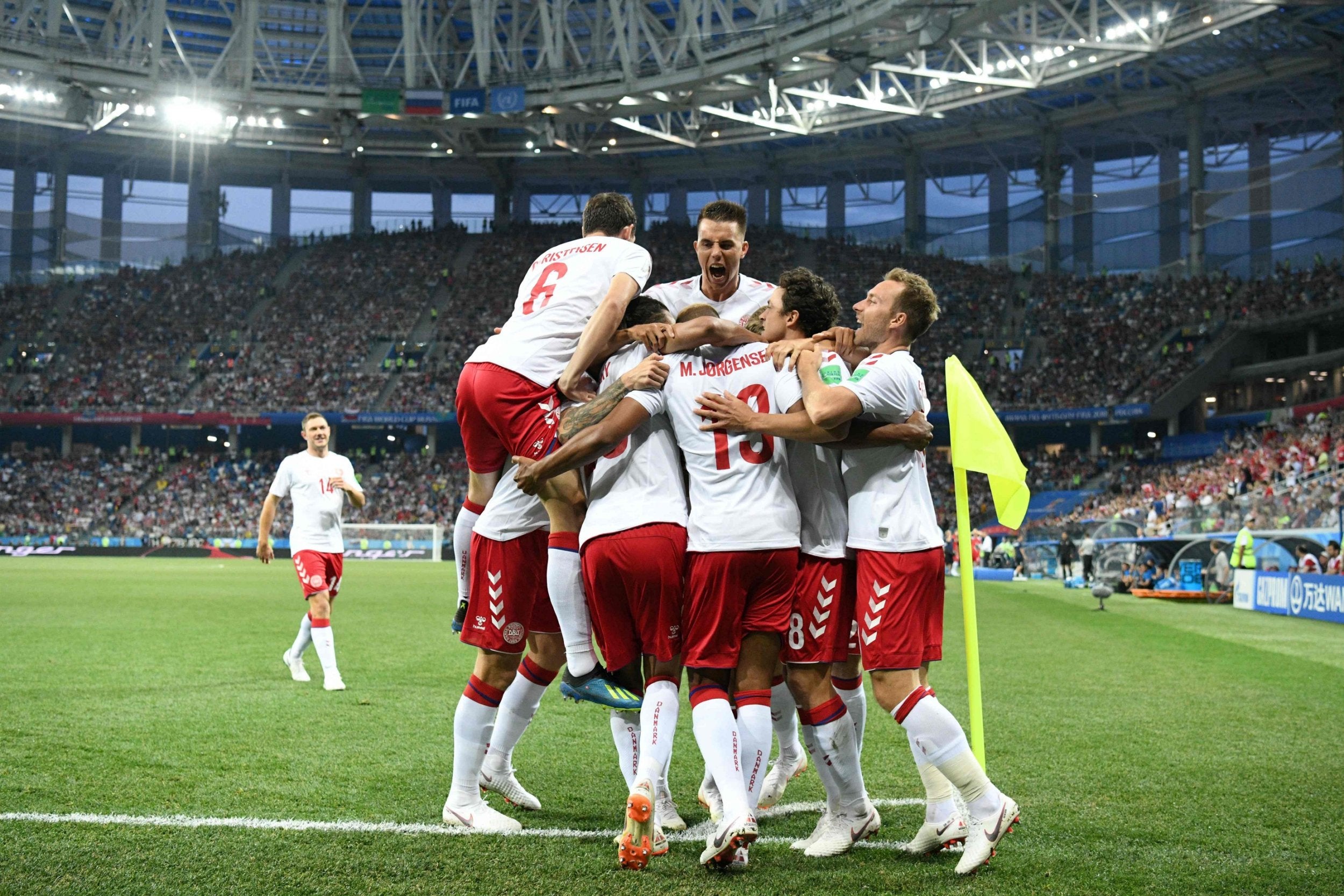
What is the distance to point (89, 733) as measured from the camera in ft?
23.1

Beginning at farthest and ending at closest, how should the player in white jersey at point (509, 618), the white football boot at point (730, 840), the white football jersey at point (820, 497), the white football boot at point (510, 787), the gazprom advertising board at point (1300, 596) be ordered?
the gazprom advertising board at point (1300, 596) → the white football boot at point (510, 787) → the player in white jersey at point (509, 618) → the white football jersey at point (820, 497) → the white football boot at point (730, 840)

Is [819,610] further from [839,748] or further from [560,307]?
[560,307]

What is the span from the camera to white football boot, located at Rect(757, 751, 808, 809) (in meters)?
5.65

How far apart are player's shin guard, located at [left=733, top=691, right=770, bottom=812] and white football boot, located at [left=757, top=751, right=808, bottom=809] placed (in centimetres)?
96

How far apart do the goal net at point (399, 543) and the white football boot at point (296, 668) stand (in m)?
31.5

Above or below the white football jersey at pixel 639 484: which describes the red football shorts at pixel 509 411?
above

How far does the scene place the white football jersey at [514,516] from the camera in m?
5.30

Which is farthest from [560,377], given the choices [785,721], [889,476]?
Answer: [785,721]

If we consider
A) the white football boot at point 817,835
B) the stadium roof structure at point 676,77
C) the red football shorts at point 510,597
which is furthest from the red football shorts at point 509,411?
the stadium roof structure at point 676,77

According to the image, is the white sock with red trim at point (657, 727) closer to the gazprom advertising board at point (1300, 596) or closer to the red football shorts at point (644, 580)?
the red football shorts at point (644, 580)

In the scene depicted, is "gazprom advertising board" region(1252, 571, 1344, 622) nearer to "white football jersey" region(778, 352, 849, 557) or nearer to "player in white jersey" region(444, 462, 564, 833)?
"white football jersey" region(778, 352, 849, 557)

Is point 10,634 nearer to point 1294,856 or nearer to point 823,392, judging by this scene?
point 823,392

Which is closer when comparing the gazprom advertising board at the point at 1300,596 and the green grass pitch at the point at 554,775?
the green grass pitch at the point at 554,775

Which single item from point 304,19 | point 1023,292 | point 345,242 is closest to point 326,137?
point 304,19
